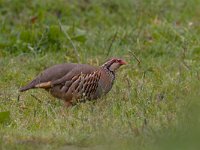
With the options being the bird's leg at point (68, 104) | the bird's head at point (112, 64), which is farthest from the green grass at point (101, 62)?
the bird's head at point (112, 64)

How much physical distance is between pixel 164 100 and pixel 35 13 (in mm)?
5005

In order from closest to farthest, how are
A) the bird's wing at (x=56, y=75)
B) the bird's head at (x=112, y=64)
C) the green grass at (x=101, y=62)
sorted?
the green grass at (x=101, y=62)
the bird's wing at (x=56, y=75)
the bird's head at (x=112, y=64)

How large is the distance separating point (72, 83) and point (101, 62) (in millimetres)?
2289

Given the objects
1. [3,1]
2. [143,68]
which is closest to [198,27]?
[143,68]

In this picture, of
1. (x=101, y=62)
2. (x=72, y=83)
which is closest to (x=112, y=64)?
(x=72, y=83)

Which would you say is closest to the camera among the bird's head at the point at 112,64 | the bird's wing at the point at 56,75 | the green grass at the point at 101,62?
the green grass at the point at 101,62

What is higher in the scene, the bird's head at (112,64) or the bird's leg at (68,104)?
the bird's head at (112,64)

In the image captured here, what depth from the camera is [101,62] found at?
12406mm

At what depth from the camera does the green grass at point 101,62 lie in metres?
8.02

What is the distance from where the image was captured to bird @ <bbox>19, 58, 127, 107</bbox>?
10.1m

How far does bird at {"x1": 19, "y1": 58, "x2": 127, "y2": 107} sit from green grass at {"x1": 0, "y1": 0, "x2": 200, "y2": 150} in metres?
0.16

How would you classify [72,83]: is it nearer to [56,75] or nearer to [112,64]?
[56,75]

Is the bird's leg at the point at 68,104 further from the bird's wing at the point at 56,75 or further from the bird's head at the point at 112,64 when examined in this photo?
the bird's head at the point at 112,64

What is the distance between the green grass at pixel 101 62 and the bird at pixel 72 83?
0.16 meters
